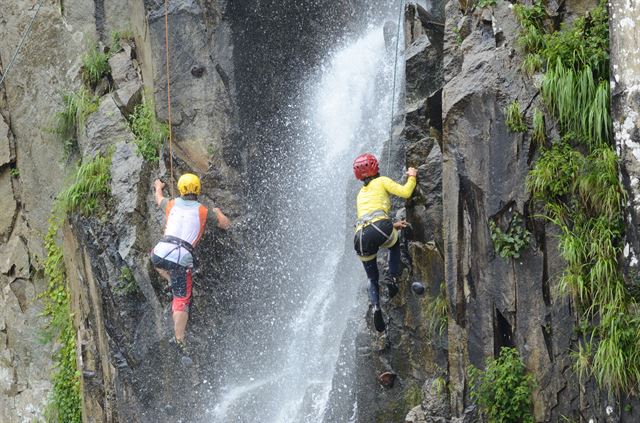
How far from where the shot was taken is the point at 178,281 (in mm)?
13047

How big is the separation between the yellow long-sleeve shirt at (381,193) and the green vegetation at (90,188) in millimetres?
5307

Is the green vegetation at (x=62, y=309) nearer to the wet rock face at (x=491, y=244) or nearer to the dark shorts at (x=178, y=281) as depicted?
the dark shorts at (x=178, y=281)

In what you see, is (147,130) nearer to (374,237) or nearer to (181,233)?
(181,233)

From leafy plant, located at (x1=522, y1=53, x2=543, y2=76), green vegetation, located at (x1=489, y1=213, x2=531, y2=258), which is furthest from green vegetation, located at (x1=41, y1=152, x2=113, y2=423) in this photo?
leafy plant, located at (x1=522, y1=53, x2=543, y2=76)

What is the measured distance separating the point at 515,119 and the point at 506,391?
2875 millimetres

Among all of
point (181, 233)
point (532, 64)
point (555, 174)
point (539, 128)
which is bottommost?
point (181, 233)

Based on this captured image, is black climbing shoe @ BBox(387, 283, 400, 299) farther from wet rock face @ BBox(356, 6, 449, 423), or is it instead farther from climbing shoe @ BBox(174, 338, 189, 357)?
climbing shoe @ BBox(174, 338, 189, 357)

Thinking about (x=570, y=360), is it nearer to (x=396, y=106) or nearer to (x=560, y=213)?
(x=560, y=213)

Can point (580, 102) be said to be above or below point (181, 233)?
above

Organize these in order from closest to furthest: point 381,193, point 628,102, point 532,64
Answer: point 628,102
point 532,64
point 381,193

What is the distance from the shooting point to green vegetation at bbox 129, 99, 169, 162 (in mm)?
14875

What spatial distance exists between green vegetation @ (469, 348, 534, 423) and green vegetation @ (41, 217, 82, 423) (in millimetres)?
8674

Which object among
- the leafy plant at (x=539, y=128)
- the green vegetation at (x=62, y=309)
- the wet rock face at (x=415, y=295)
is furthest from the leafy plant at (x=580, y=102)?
the green vegetation at (x=62, y=309)

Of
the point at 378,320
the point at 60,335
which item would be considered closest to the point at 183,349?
the point at 60,335
